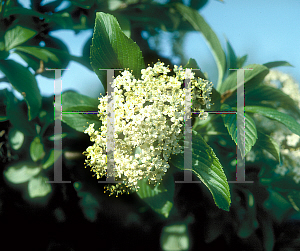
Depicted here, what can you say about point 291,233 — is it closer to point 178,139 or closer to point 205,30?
point 178,139

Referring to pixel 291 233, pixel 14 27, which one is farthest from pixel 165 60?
pixel 291 233

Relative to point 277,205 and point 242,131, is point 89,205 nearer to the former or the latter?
point 242,131

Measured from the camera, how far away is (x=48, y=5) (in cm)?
90

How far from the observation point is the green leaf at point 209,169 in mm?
609

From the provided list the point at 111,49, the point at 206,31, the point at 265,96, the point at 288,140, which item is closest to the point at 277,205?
the point at 288,140

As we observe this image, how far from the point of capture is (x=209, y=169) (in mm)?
642

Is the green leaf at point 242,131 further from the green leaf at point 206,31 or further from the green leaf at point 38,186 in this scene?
the green leaf at point 38,186

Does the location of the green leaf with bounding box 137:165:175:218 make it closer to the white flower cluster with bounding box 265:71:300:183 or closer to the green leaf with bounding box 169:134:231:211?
the green leaf with bounding box 169:134:231:211

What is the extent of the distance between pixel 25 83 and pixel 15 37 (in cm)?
18

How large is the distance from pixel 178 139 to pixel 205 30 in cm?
48

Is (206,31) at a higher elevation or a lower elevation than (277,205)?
higher

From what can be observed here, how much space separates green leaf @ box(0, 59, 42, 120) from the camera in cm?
80

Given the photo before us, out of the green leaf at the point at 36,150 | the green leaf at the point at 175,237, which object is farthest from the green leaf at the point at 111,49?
the green leaf at the point at 175,237

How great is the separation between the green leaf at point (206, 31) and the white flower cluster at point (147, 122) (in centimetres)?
30
